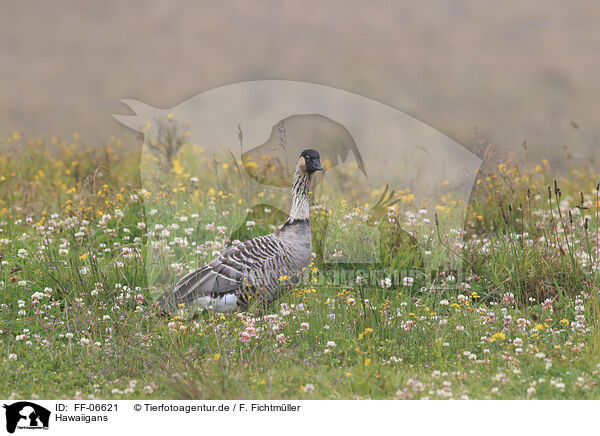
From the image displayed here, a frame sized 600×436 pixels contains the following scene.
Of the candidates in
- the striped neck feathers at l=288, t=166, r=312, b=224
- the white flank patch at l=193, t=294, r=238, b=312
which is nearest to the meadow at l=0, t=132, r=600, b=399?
the white flank patch at l=193, t=294, r=238, b=312

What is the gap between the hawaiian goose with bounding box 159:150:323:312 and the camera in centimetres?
626

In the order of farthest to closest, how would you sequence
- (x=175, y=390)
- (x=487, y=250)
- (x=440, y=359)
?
1. (x=487, y=250)
2. (x=440, y=359)
3. (x=175, y=390)

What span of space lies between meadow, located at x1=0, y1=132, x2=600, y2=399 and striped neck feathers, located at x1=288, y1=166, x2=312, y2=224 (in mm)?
714

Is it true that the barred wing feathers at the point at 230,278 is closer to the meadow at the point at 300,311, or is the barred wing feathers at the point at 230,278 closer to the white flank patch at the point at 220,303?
the white flank patch at the point at 220,303

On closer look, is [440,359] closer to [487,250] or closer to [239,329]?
[239,329]

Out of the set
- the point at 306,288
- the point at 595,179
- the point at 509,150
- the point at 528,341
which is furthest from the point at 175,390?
the point at 595,179

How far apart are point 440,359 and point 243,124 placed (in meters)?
3.10

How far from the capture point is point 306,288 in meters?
6.73

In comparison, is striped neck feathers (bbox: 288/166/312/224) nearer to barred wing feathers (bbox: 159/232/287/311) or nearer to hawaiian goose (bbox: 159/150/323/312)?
hawaiian goose (bbox: 159/150/323/312)
